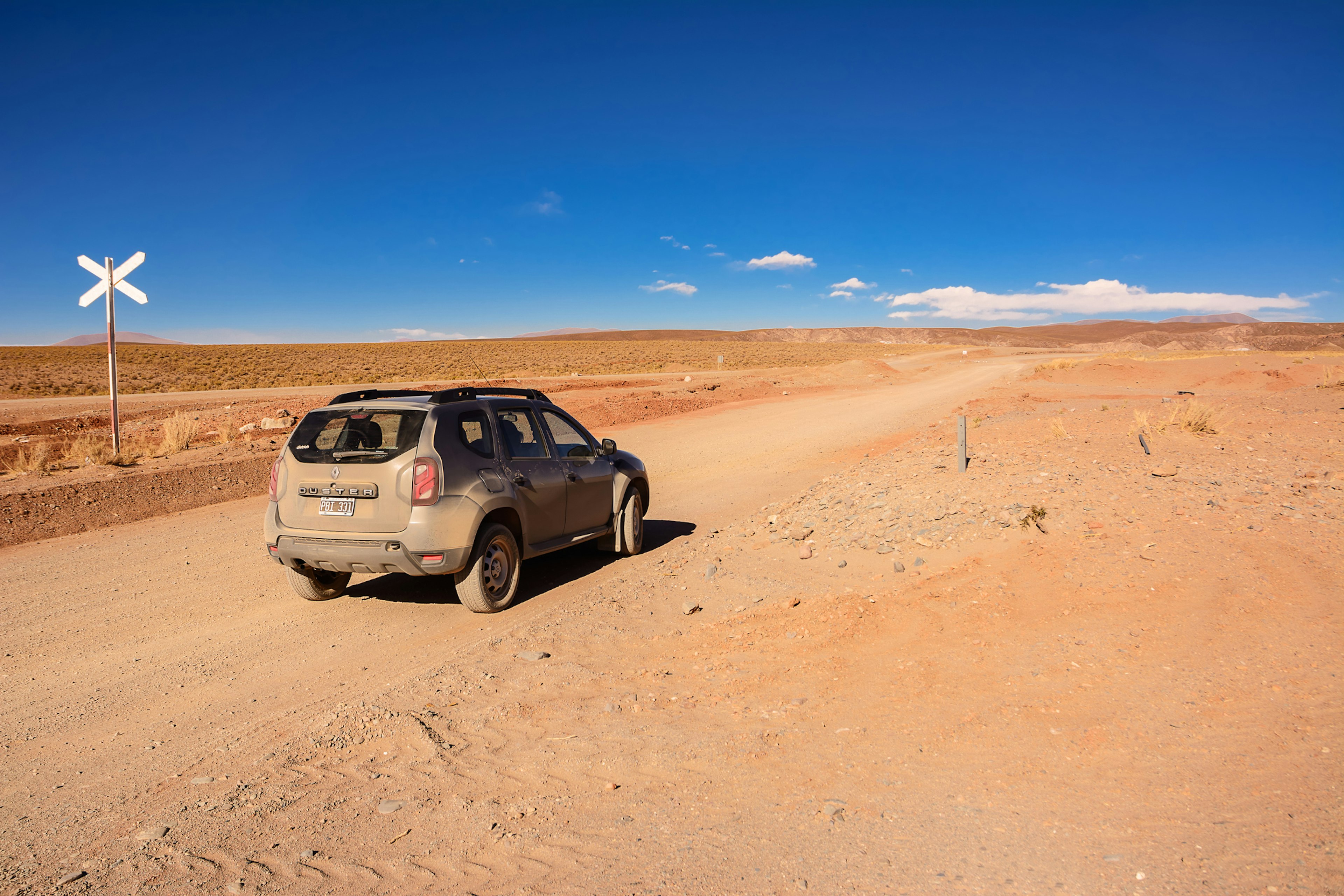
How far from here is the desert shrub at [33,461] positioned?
1286cm

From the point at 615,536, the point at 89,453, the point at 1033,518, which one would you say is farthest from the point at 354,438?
the point at 89,453

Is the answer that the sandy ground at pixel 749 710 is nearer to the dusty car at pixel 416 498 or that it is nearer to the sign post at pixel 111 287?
the dusty car at pixel 416 498

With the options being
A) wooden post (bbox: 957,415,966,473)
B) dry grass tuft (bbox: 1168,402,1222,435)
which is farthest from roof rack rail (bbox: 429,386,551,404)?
dry grass tuft (bbox: 1168,402,1222,435)

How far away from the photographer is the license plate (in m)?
5.93

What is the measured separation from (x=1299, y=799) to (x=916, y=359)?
7019cm

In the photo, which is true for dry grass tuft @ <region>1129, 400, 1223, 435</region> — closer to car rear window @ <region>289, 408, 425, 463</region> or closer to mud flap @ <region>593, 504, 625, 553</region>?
mud flap @ <region>593, 504, 625, 553</region>

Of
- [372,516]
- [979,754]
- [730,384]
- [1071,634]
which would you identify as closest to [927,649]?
[1071,634]

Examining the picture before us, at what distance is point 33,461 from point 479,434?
440 inches

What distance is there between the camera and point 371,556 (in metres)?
5.84

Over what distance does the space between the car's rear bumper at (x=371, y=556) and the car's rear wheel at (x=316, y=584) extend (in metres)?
0.50

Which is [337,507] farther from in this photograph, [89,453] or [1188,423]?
[1188,423]

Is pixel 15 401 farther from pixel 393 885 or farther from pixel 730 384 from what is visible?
pixel 393 885

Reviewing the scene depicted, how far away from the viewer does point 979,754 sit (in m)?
3.72

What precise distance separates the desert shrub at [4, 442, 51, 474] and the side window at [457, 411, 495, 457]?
34.7 feet
